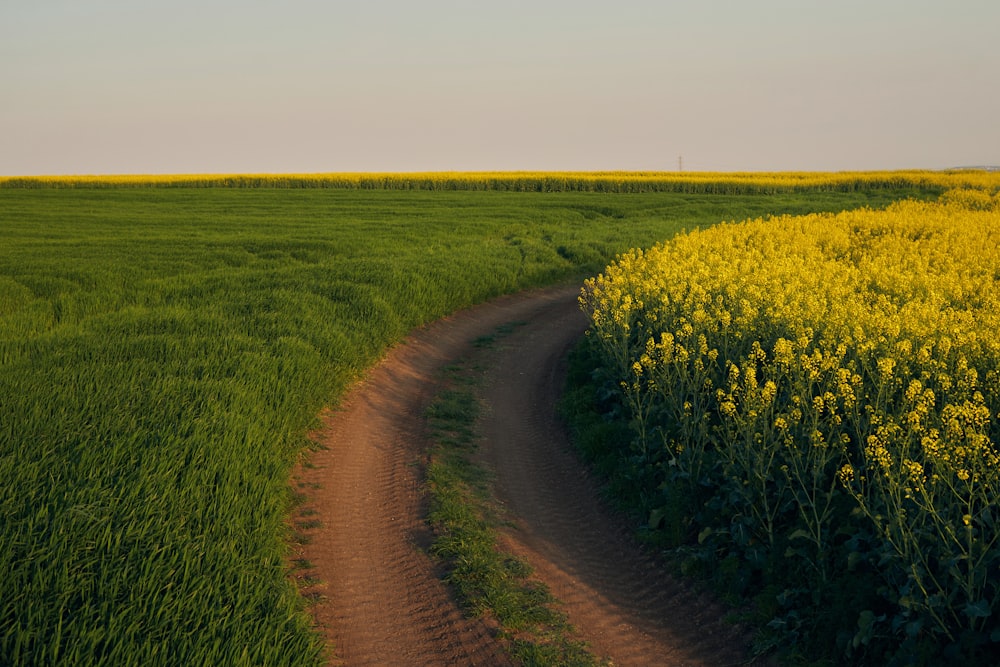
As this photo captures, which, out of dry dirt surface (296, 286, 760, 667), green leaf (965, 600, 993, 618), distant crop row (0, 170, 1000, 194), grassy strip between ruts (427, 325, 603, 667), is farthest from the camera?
distant crop row (0, 170, 1000, 194)

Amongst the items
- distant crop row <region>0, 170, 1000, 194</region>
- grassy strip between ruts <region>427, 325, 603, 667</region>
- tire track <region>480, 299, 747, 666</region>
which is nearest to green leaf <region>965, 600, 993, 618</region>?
tire track <region>480, 299, 747, 666</region>

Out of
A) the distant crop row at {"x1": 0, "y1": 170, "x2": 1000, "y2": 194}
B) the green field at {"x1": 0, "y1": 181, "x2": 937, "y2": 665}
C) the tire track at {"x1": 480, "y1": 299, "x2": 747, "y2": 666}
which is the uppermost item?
the distant crop row at {"x1": 0, "y1": 170, "x2": 1000, "y2": 194}

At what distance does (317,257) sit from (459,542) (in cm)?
2015

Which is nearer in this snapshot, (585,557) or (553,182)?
(585,557)

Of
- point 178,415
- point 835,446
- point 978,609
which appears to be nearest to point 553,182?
point 178,415

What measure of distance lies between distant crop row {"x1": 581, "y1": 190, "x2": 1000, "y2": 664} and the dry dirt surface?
657 mm

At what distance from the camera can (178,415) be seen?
9102mm

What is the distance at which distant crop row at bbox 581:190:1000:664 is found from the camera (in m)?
6.18

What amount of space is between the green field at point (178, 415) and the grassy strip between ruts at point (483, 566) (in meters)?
1.55

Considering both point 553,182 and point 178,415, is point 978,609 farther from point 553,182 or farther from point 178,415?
point 553,182

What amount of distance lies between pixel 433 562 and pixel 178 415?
3.33 metres

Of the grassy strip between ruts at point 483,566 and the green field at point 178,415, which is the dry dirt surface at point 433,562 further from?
the green field at point 178,415

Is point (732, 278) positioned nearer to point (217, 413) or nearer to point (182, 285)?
point (217, 413)

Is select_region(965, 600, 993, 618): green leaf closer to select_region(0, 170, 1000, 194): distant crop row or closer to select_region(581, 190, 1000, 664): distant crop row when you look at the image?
select_region(581, 190, 1000, 664): distant crop row
